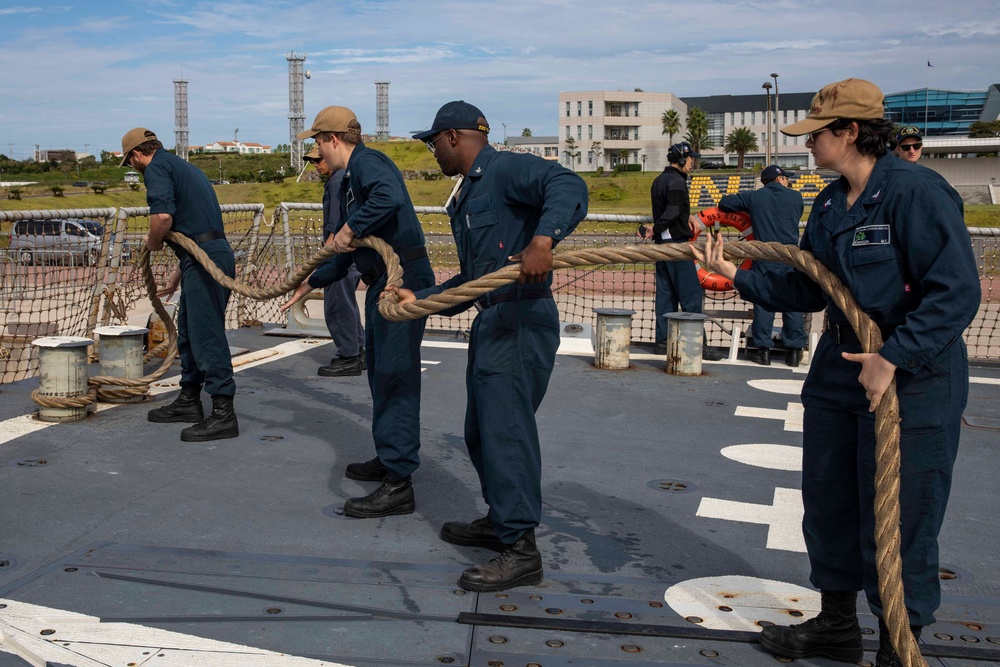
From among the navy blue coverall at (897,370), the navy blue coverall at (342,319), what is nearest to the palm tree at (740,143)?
the navy blue coverall at (342,319)

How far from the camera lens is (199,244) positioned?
20.4ft

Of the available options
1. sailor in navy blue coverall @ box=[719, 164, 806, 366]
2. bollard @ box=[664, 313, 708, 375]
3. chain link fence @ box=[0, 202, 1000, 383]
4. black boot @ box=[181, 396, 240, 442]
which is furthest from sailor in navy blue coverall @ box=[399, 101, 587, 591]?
bollard @ box=[664, 313, 708, 375]

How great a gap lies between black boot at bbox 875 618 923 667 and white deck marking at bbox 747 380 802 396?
467 centimetres

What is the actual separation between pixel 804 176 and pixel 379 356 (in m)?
73.3

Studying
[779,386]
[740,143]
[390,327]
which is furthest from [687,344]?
[740,143]

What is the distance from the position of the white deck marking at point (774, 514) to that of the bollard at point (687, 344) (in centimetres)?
319

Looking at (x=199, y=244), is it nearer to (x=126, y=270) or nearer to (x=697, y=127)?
(x=126, y=270)

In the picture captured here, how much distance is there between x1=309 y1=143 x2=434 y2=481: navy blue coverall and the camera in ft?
15.6

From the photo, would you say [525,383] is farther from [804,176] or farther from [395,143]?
[395,143]

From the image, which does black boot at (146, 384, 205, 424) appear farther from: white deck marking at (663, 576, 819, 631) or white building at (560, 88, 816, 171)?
white building at (560, 88, 816, 171)

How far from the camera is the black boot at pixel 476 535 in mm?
4258

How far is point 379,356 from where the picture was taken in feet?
15.9

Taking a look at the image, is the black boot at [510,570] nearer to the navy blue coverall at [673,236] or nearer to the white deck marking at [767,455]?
the white deck marking at [767,455]

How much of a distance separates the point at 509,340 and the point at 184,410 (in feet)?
11.1
